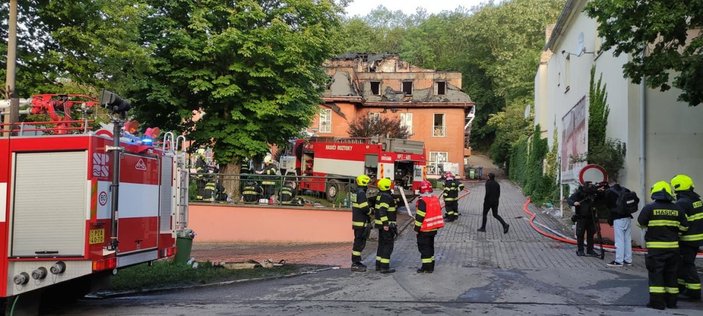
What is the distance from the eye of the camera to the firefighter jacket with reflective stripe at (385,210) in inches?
397

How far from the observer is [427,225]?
10000 millimetres

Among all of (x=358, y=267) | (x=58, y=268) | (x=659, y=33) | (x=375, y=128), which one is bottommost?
(x=358, y=267)

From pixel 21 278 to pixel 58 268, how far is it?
0.46 metres

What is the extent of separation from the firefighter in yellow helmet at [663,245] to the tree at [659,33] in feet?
10.2

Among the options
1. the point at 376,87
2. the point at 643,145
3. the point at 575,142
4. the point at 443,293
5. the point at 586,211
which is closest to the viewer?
the point at 443,293

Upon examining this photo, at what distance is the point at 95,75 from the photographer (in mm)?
12023

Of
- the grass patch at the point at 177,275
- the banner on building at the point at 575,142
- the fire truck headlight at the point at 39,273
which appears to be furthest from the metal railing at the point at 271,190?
the fire truck headlight at the point at 39,273

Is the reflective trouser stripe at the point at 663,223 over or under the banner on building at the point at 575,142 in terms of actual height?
under

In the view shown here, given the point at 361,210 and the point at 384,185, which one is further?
the point at 361,210

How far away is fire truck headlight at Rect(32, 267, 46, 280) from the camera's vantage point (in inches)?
258

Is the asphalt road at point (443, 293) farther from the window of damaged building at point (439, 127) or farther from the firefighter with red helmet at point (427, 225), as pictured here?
the window of damaged building at point (439, 127)

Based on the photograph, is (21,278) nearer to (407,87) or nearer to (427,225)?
(427,225)

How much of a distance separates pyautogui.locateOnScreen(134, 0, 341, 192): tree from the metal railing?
0.29 meters

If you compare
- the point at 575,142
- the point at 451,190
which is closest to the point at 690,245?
the point at 575,142
